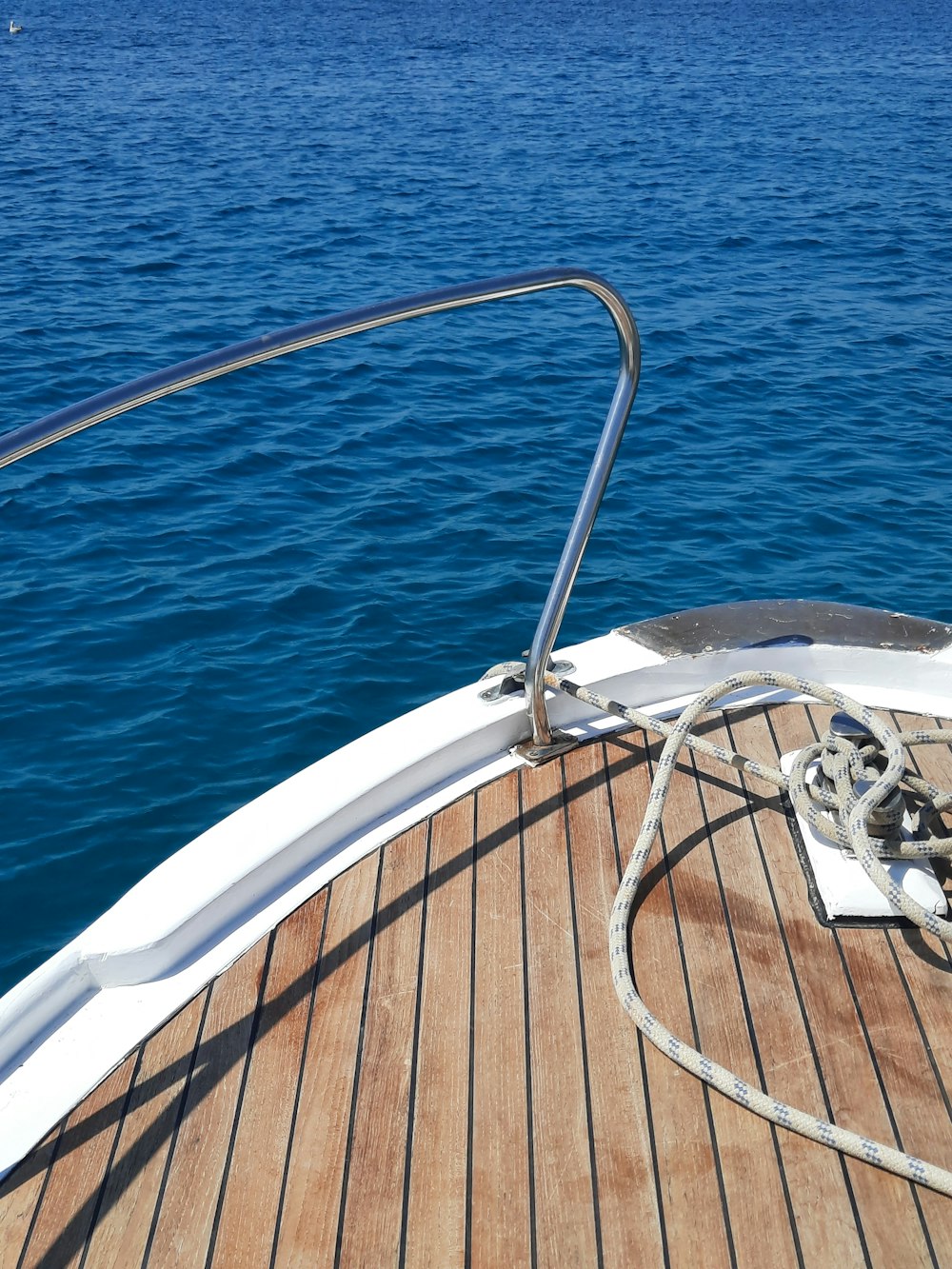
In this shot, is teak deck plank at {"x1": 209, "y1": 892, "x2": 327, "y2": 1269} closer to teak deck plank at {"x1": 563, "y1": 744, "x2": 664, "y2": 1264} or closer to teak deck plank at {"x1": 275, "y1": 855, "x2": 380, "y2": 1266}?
teak deck plank at {"x1": 275, "y1": 855, "x2": 380, "y2": 1266}

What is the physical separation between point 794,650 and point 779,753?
0.27 meters

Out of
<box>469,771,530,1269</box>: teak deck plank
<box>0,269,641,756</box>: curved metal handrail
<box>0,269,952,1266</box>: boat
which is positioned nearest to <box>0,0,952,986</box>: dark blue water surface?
<box>0,269,952,1266</box>: boat

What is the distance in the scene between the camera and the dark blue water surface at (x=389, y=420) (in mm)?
4645

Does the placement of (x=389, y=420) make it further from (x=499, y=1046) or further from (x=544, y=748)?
(x=499, y=1046)

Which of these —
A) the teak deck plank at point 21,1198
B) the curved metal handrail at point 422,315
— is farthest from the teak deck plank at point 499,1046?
the teak deck plank at point 21,1198

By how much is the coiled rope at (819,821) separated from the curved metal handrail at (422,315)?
187 millimetres

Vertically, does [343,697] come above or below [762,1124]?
above

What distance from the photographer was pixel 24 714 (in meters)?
4.50

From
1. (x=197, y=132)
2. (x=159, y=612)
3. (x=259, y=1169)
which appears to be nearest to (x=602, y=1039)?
(x=259, y=1169)

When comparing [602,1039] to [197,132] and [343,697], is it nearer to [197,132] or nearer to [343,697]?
[343,697]

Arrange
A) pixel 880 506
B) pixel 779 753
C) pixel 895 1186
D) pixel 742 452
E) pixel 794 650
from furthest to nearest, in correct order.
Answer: pixel 742 452 < pixel 880 506 < pixel 794 650 < pixel 779 753 < pixel 895 1186

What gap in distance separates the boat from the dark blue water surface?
191cm

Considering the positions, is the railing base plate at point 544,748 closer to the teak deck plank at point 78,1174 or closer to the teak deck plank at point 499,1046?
the teak deck plank at point 499,1046

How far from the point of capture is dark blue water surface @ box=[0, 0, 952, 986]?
4.64 m
